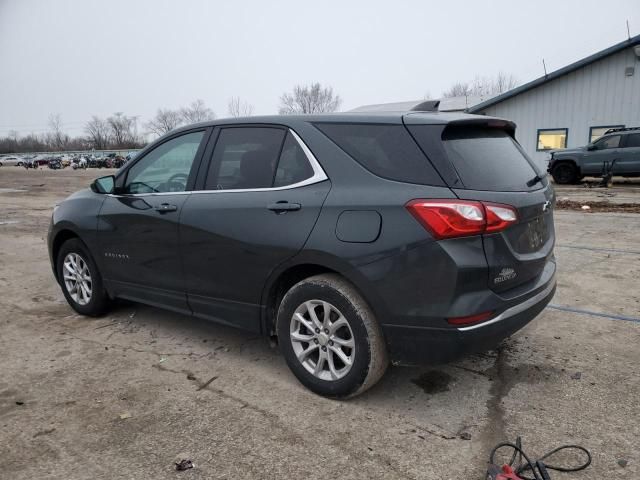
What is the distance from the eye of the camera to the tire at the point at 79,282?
14.5 ft

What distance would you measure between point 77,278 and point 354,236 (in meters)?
3.04

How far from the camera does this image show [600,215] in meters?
10.2

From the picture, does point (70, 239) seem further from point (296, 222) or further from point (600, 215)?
point (600, 215)

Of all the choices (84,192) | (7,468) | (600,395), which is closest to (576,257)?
(600,395)

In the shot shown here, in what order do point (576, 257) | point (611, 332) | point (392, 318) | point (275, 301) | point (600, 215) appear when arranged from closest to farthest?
point (392, 318)
point (275, 301)
point (611, 332)
point (576, 257)
point (600, 215)

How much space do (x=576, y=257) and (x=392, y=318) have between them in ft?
15.9

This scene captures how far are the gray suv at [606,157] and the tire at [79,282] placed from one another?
56.0ft

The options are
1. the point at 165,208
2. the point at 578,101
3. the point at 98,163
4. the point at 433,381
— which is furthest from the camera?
the point at 98,163

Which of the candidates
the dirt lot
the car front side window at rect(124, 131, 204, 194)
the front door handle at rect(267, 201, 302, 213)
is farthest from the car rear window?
the car front side window at rect(124, 131, 204, 194)

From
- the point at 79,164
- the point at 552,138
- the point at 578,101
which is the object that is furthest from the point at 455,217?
the point at 79,164

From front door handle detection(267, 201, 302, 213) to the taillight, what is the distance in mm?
726

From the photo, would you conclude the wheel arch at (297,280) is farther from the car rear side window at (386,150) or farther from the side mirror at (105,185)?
the side mirror at (105,185)

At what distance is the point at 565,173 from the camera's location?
59.0 feet

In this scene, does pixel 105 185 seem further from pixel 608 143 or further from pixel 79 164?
pixel 79 164
